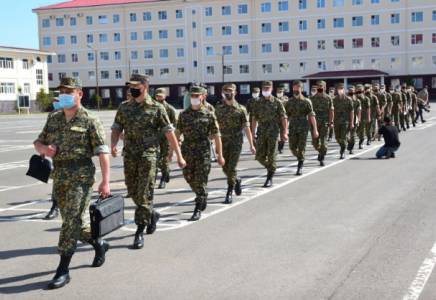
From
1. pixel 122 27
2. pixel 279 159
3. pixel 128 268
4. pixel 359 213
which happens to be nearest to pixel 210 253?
pixel 128 268

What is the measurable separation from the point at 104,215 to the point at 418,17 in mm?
77444

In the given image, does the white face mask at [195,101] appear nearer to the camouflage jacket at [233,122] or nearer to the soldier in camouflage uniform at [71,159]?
the camouflage jacket at [233,122]

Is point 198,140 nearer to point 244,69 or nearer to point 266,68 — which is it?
point 266,68

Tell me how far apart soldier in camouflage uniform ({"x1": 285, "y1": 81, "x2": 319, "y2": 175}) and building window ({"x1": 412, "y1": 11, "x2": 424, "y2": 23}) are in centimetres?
6845

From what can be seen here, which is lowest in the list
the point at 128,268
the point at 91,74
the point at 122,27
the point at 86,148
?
the point at 128,268

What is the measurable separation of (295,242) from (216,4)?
81.5m

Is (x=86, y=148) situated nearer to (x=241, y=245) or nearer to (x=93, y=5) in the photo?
(x=241, y=245)

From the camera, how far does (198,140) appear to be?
9.05 metres

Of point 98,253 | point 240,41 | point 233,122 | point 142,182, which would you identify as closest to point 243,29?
point 240,41

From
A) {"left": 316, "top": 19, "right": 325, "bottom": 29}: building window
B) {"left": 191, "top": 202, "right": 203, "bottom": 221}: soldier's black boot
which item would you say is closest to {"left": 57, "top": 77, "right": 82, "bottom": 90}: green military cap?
{"left": 191, "top": 202, "right": 203, "bottom": 221}: soldier's black boot

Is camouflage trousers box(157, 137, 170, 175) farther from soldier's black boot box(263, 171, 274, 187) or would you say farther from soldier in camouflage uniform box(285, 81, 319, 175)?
soldier in camouflage uniform box(285, 81, 319, 175)

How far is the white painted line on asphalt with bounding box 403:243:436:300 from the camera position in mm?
5500

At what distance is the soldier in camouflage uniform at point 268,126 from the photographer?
476 inches

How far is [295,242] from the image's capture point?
7.55 m
